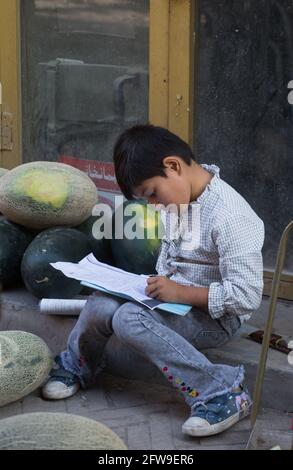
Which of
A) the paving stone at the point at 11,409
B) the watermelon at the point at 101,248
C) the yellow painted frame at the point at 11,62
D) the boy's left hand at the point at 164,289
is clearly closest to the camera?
the boy's left hand at the point at 164,289

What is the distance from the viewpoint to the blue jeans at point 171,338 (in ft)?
10.9

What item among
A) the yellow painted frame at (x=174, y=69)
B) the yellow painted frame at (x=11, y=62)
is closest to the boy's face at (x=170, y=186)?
the yellow painted frame at (x=174, y=69)

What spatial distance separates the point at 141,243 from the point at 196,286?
0.85 m

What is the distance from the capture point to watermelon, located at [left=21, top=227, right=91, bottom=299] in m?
4.20

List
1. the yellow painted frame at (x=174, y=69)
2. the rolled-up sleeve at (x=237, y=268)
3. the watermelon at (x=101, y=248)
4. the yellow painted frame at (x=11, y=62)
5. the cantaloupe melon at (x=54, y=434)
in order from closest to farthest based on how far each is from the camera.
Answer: the cantaloupe melon at (x=54, y=434) < the rolled-up sleeve at (x=237, y=268) < the watermelon at (x=101, y=248) < the yellow painted frame at (x=174, y=69) < the yellow painted frame at (x=11, y=62)

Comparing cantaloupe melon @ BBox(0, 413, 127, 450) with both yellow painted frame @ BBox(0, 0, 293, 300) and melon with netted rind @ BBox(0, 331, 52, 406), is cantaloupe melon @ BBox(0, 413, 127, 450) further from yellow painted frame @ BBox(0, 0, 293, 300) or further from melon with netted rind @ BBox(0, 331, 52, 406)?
yellow painted frame @ BBox(0, 0, 293, 300)

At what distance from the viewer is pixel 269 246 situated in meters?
4.81

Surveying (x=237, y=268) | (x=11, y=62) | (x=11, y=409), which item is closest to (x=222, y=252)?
(x=237, y=268)

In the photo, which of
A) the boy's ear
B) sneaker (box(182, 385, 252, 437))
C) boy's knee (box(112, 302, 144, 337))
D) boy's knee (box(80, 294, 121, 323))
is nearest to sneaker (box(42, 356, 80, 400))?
boy's knee (box(80, 294, 121, 323))

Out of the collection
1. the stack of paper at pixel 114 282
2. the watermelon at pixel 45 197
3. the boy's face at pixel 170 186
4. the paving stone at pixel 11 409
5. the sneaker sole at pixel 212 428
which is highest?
the boy's face at pixel 170 186

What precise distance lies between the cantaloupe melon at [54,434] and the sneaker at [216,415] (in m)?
0.77

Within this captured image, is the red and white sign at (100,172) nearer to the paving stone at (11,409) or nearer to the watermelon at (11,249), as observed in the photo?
the watermelon at (11,249)

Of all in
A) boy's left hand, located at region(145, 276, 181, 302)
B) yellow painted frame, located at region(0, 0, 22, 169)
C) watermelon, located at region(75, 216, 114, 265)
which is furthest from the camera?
yellow painted frame, located at region(0, 0, 22, 169)

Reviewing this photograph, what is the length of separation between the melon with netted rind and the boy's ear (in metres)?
1.08
